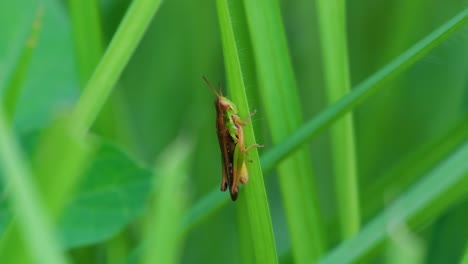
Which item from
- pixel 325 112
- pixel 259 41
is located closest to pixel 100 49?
pixel 259 41

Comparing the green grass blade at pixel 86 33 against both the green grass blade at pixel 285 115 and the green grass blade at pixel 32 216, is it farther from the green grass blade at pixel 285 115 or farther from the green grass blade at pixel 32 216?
the green grass blade at pixel 32 216

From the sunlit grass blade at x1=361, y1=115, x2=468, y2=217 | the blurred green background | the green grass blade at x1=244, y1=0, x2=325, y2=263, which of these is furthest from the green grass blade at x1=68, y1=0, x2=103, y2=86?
the sunlit grass blade at x1=361, y1=115, x2=468, y2=217

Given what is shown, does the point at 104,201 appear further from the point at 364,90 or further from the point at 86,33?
the point at 364,90

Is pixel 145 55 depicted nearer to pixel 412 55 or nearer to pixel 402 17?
pixel 402 17

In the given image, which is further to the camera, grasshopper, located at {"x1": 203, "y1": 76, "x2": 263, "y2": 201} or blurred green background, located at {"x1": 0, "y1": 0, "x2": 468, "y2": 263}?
blurred green background, located at {"x1": 0, "y1": 0, "x2": 468, "y2": 263}

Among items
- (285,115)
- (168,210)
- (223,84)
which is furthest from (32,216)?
(223,84)

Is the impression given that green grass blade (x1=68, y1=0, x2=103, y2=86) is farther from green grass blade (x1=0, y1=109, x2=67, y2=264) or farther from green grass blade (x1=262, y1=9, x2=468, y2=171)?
green grass blade (x1=0, y1=109, x2=67, y2=264)
